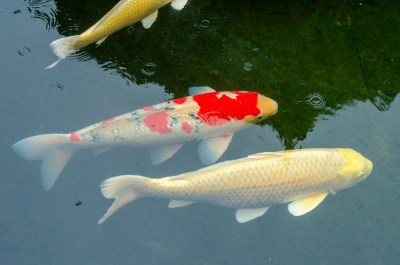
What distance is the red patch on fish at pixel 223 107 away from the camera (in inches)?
123

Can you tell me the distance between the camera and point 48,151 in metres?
3.02

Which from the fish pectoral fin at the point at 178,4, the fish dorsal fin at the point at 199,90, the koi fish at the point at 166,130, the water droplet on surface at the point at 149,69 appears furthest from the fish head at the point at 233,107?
the fish pectoral fin at the point at 178,4

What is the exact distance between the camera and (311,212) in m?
3.01

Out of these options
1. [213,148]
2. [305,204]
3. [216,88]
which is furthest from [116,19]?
[305,204]

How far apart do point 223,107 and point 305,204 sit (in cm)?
90

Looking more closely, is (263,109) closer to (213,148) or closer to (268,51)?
(213,148)

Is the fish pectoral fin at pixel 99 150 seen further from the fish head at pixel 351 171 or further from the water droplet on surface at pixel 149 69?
the fish head at pixel 351 171

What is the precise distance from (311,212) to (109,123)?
156 centimetres

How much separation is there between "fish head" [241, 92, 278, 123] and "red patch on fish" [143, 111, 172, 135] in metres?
0.61

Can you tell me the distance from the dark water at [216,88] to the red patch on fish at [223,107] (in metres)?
0.20

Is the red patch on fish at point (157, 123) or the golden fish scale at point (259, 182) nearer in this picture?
the golden fish scale at point (259, 182)

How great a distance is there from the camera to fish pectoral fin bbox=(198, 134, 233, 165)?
3105 mm

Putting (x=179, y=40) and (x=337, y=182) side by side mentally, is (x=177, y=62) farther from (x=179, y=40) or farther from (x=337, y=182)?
(x=337, y=182)

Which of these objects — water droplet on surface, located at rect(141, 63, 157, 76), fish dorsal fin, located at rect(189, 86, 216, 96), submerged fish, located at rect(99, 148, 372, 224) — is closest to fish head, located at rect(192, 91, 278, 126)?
fish dorsal fin, located at rect(189, 86, 216, 96)
